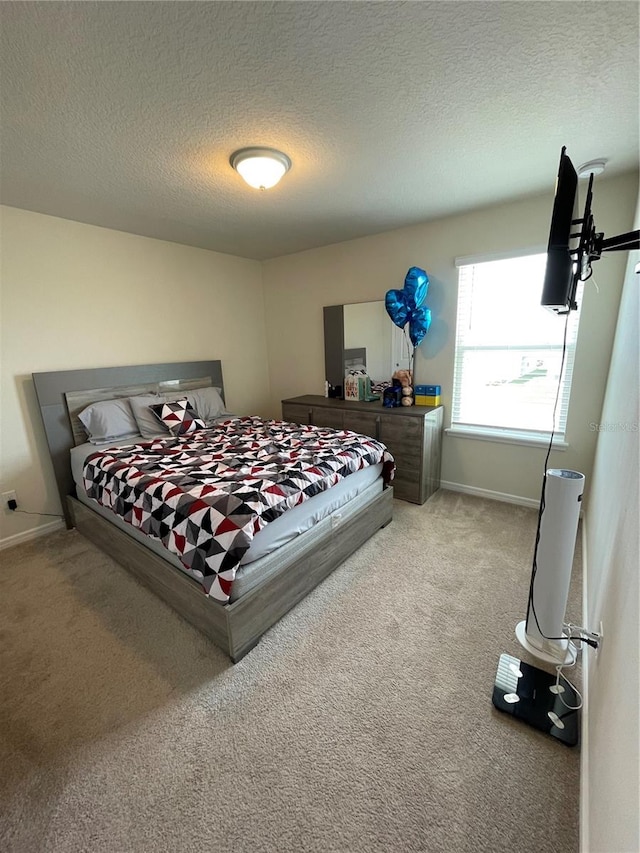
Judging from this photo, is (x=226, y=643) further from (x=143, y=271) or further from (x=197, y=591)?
(x=143, y=271)

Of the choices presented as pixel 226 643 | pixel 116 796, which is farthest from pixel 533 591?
pixel 116 796

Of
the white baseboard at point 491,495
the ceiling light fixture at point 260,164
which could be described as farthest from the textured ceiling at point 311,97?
the white baseboard at point 491,495

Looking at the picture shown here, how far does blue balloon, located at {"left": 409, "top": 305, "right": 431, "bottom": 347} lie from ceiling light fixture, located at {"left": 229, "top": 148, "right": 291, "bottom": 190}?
1581 millimetres

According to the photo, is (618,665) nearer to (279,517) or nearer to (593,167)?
(279,517)

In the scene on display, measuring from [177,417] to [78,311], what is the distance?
1156 millimetres

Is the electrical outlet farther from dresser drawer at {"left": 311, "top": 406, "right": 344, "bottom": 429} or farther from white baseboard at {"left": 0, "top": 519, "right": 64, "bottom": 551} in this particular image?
dresser drawer at {"left": 311, "top": 406, "right": 344, "bottom": 429}

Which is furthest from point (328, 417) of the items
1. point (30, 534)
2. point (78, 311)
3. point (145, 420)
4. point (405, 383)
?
point (30, 534)

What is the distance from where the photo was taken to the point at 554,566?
1.53m

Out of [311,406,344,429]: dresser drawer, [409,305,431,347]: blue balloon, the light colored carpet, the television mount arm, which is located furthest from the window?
the television mount arm

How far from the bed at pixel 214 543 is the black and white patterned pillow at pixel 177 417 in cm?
5

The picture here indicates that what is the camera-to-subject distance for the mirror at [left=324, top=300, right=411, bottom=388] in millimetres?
3436

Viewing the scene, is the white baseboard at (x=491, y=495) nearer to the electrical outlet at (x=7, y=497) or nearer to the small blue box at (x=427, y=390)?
the small blue box at (x=427, y=390)

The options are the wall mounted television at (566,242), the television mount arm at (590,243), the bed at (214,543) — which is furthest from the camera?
the bed at (214,543)

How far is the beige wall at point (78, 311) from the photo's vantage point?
256 cm
